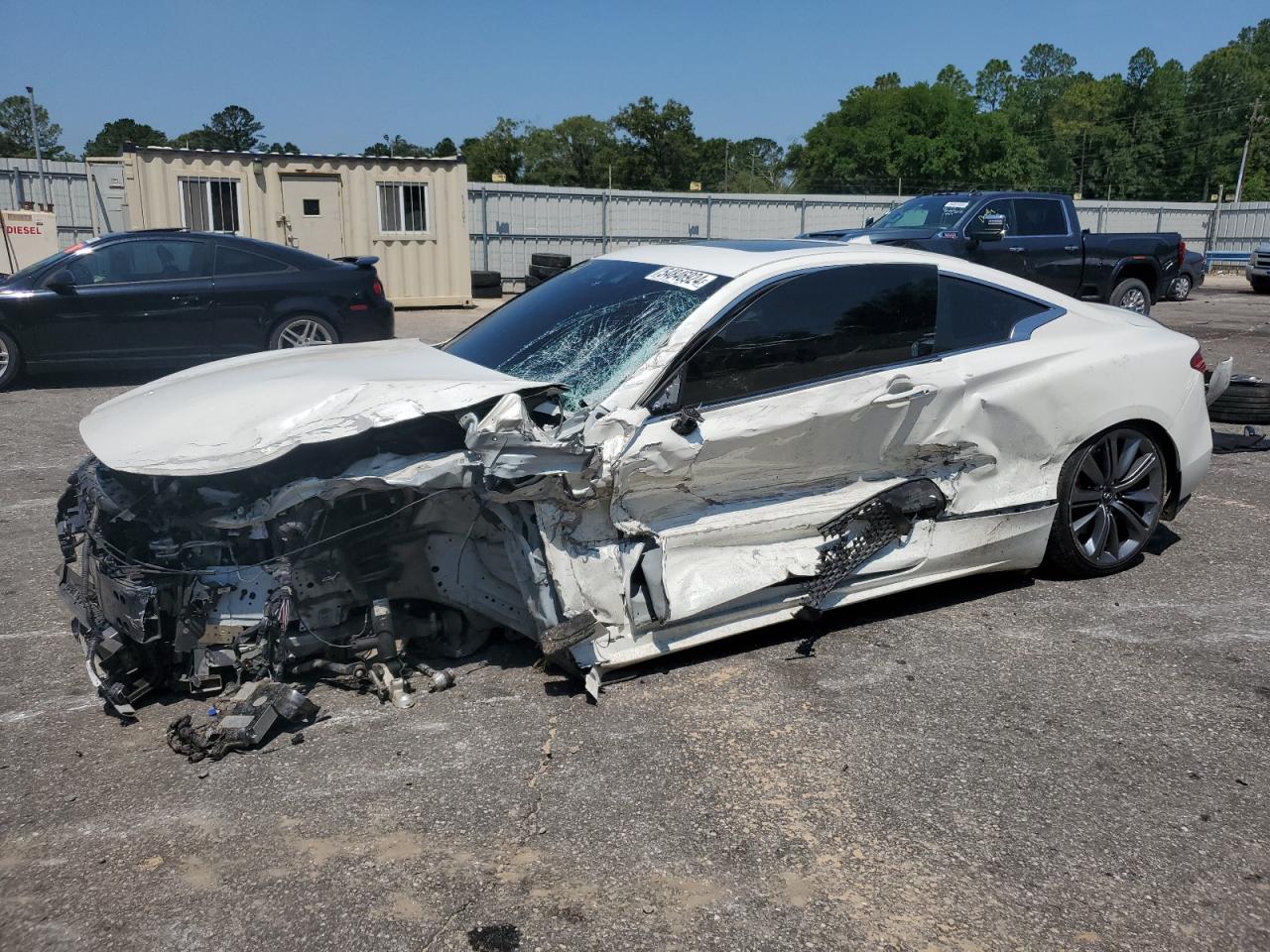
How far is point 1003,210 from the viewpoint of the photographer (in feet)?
41.8

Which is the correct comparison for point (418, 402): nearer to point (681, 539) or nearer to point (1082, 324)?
point (681, 539)

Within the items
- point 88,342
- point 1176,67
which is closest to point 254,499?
point 88,342

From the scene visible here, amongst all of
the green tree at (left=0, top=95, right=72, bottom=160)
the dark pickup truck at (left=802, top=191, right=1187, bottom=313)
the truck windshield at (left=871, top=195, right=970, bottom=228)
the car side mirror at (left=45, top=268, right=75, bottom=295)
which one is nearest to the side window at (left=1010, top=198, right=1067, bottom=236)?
the dark pickup truck at (left=802, top=191, right=1187, bottom=313)

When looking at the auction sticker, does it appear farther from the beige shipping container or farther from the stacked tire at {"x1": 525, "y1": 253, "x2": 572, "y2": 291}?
the stacked tire at {"x1": 525, "y1": 253, "x2": 572, "y2": 291}

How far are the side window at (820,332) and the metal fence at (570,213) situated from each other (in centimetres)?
1722

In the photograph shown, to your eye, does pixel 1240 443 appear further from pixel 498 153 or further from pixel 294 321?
pixel 498 153

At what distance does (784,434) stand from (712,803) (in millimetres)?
1528

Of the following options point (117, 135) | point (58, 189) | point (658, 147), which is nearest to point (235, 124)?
point (117, 135)

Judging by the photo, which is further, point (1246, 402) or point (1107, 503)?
point (1246, 402)

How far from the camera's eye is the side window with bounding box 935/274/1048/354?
4.59 m

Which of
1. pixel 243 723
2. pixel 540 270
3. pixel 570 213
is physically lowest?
pixel 243 723

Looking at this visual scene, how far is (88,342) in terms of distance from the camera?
32.3ft

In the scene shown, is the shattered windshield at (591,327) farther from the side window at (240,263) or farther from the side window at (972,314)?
the side window at (240,263)

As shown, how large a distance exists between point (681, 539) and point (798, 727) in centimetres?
82
